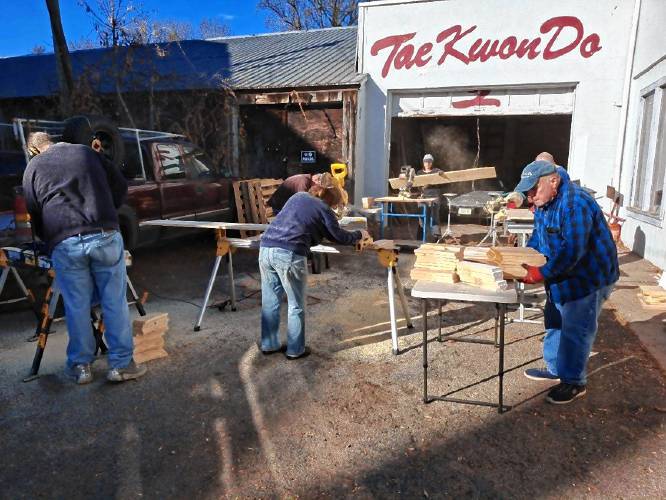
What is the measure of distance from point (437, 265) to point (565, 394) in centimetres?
124

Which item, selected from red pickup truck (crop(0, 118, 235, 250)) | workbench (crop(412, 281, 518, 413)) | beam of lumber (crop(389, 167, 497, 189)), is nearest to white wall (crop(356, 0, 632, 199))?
beam of lumber (crop(389, 167, 497, 189))

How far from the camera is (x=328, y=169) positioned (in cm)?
1198

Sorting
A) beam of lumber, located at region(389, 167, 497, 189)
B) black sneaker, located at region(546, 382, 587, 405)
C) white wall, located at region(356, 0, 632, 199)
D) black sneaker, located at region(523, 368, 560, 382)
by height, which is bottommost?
black sneaker, located at region(523, 368, 560, 382)

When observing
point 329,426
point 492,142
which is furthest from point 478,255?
point 492,142

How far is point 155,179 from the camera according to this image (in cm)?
697

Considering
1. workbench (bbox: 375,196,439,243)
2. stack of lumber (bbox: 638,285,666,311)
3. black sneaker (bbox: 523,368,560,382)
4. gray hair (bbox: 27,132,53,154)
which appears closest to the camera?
gray hair (bbox: 27,132,53,154)

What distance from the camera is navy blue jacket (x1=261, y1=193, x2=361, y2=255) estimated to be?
3.93 m

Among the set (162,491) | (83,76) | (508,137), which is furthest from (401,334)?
(508,137)

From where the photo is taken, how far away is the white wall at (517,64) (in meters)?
9.47

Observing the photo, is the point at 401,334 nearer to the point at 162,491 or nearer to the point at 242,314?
the point at 242,314

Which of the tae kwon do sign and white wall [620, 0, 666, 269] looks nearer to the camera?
white wall [620, 0, 666, 269]

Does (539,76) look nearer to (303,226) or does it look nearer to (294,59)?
(294,59)

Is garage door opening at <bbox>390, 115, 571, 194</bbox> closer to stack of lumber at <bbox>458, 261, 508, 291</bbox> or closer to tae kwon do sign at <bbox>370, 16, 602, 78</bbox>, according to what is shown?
tae kwon do sign at <bbox>370, 16, 602, 78</bbox>

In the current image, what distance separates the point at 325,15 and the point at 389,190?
65.3 ft
